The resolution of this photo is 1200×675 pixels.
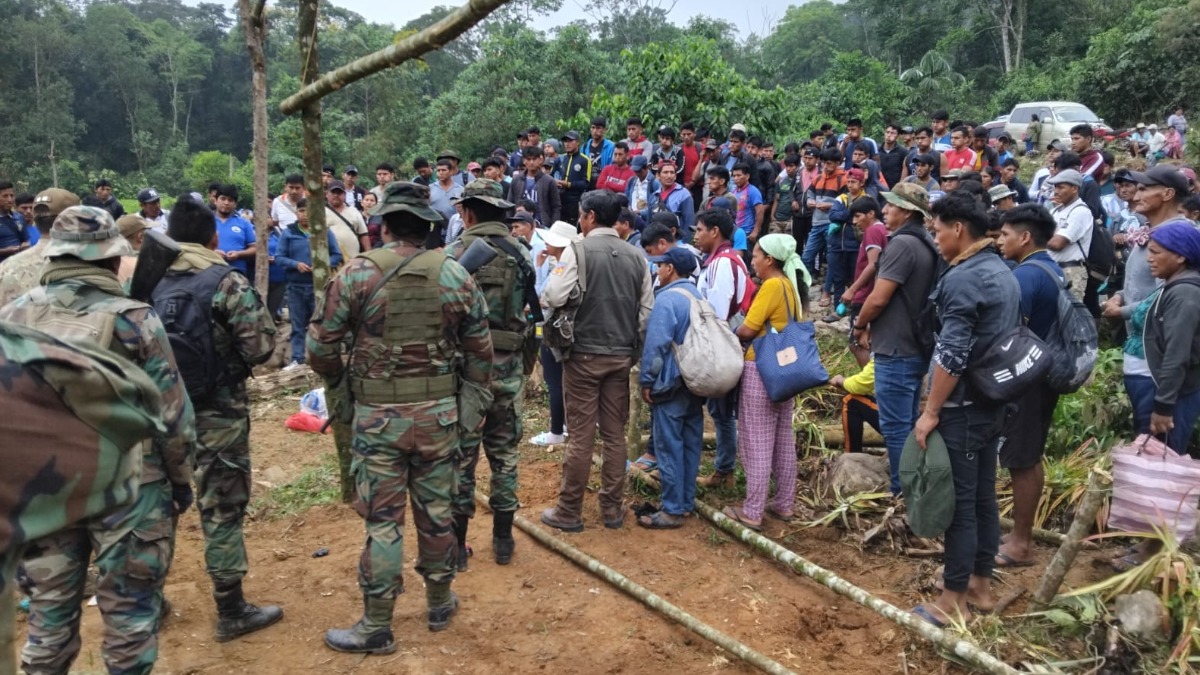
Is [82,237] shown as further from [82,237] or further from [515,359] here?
[515,359]

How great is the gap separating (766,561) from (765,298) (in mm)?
1673

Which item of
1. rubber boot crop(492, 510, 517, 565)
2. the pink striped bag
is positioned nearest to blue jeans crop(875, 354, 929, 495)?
the pink striped bag

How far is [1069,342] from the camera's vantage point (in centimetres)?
465

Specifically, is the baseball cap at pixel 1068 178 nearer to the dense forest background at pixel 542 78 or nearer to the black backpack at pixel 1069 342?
the black backpack at pixel 1069 342

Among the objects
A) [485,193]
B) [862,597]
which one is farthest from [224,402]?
[862,597]

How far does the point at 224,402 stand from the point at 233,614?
113 cm

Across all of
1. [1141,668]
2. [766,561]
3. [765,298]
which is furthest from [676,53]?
[1141,668]

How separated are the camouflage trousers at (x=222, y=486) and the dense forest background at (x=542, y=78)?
8362 millimetres

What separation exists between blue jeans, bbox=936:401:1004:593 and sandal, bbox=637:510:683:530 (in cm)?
180

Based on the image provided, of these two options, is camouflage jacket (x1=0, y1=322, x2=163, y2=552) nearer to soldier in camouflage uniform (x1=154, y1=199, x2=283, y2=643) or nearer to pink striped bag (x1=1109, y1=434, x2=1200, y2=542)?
soldier in camouflage uniform (x1=154, y1=199, x2=283, y2=643)

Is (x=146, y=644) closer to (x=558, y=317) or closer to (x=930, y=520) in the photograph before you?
(x=558, y=317)

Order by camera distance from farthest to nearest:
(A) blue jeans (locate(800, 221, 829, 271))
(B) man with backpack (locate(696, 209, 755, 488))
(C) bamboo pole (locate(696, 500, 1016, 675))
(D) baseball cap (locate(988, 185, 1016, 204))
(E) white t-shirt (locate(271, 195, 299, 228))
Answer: (A) blue jeans (locate(800, 221, 829, 271)) → (E) white t-shirt (locate(271, 195, 299, 228)) → (D) baseball cap (locate(988, 185, 1016, 204)) → (B) man with backpack (locate(696, 209, 755, 488)) → (C) bamboo pole (locate(696, 500, 1016, 675))

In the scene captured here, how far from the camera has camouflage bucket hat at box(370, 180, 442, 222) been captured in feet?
13.1

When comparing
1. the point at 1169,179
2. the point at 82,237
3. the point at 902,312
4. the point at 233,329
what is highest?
the point at 1169,179
